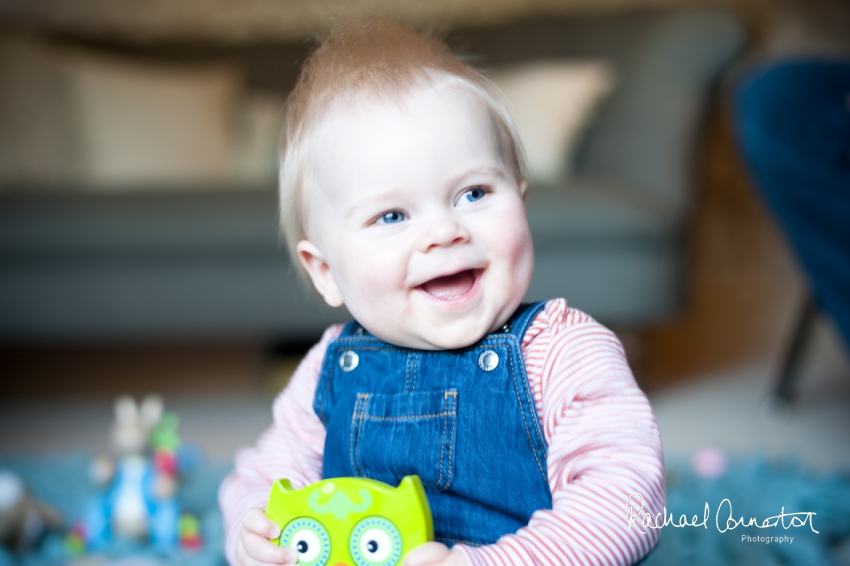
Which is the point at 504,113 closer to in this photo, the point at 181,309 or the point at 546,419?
the point at 546,419

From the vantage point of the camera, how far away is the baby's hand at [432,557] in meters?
0.58

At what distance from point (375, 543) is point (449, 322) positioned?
0.62ft

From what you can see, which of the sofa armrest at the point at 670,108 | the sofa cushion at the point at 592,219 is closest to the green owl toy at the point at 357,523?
the sofa cushion at the point at 592,219

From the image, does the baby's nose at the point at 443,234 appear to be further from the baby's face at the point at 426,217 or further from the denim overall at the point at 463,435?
the denim overall at the point at 463,435

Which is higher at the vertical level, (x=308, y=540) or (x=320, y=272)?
(x=320, y=272)

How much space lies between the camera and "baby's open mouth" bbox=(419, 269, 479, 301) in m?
0.69

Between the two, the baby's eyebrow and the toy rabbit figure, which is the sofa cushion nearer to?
the toy rabbit figure

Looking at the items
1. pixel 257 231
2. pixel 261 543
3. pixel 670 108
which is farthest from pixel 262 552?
pixel 670 108

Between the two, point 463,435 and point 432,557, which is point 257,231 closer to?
point 463,435

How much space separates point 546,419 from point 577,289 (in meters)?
1.13

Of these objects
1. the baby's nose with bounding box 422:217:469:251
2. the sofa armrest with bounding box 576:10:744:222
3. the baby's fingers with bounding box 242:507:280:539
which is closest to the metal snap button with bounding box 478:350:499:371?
the baby's nose with bounding box 422:217:469:251

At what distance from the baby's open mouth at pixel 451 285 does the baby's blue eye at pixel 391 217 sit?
0.06 metres

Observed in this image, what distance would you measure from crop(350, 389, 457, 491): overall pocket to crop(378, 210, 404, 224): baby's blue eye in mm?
155

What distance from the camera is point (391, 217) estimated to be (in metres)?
0.68
